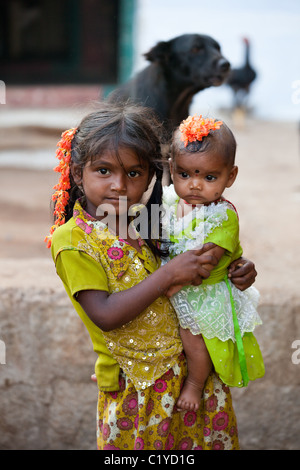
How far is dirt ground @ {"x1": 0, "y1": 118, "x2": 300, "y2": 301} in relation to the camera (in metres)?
2.98

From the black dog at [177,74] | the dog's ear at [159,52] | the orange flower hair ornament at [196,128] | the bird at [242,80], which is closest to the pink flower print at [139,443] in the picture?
the orange flower hair ornament at [196,128]

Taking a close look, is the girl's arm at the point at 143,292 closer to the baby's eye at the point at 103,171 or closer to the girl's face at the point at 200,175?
the girl's face at the point at 200,175

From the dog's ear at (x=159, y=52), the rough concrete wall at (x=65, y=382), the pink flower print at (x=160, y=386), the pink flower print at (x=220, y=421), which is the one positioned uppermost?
the dog's ear at (x=159, y=52)

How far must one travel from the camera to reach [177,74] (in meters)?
2.88

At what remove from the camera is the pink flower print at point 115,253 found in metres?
1.49

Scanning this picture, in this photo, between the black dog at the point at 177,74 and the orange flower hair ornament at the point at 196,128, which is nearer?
the orange flower hair ornament at the point at 196,128

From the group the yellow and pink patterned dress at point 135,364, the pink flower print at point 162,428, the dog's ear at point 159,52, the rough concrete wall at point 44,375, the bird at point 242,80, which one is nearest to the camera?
the yellow and pink patterned dress at point 135,364

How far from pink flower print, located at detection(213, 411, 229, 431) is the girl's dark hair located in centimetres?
47

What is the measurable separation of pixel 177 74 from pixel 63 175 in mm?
1476

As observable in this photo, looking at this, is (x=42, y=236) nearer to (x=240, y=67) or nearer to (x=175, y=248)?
(x=175, y=248)

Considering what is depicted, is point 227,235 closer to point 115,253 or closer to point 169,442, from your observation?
point 115,253

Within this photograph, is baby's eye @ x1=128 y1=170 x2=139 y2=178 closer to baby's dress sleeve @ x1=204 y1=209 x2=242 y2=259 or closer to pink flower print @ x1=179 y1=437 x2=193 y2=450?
baby's dress sleeve @ x1=204 y1=209 x2=242 y2=259

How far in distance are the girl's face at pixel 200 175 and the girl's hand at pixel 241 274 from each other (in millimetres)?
191
